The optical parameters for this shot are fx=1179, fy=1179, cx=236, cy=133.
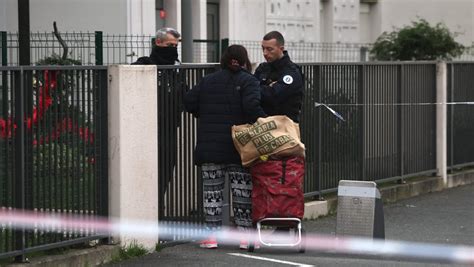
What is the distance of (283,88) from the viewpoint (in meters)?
10.1

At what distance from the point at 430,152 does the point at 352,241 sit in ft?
19.5

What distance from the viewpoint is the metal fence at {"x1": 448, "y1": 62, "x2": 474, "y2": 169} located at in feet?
53.8

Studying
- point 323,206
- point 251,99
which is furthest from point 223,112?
point 323,206

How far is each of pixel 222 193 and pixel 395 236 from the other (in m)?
2.20

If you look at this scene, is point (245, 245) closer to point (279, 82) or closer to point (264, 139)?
point (264, 139)

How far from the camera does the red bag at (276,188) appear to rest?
32.7ft

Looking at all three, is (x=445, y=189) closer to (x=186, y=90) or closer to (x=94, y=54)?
(x=94, y=54)

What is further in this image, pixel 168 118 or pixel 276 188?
pixel 168 118

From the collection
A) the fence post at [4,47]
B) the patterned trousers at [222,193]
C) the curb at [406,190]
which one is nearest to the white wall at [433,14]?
the curb at [406,190]

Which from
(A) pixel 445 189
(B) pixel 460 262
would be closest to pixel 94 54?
(A) pixel 445 189

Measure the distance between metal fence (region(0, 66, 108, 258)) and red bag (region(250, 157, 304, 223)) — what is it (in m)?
1.29

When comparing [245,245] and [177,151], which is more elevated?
[177,151]

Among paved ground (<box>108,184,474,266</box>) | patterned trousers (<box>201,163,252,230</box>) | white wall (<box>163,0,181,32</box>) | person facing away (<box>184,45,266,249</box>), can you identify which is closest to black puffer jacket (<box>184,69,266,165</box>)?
person facing away (<box>184,45,266,249</box>)

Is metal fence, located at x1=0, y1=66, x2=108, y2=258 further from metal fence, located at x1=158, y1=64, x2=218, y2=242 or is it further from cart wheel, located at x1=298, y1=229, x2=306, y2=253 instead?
cart wheel, located at x1=298, y1=229, x2=306, y2=253
